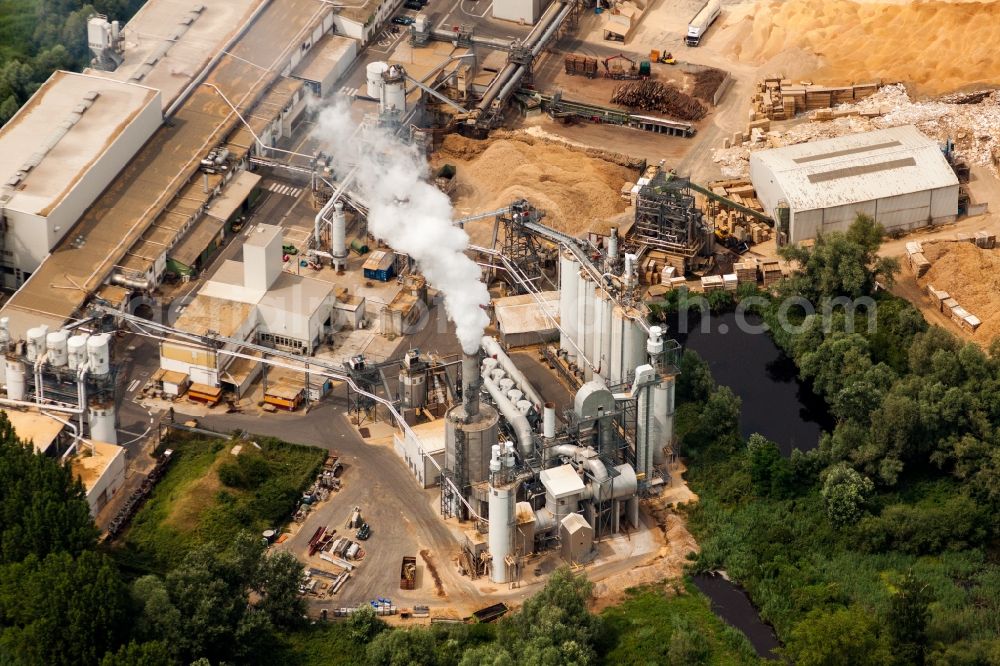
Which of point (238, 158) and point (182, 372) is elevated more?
point (238, 158)

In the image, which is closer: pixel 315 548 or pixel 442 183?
→ pixel 315 548

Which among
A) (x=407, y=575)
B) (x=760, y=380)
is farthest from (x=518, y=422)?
(x=760, y=380)

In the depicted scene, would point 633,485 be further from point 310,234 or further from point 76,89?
point 76,89

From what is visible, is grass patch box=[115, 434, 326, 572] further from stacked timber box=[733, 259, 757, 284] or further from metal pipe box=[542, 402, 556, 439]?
stacked timber box=[733, 259, 757, 284]

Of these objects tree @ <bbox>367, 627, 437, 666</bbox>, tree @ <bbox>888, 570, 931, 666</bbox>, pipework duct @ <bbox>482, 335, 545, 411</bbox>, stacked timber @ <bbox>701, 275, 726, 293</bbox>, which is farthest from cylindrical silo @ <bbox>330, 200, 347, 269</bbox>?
tree @ <bbox>888, 570, 931, 666</bbox>

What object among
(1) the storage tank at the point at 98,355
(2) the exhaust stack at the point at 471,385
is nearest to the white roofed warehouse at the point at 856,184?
(2) the exhaust stack at the point at 471,385

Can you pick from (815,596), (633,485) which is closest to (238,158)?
(633,485)

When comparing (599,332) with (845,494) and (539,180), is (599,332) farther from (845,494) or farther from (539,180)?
(539,180)
